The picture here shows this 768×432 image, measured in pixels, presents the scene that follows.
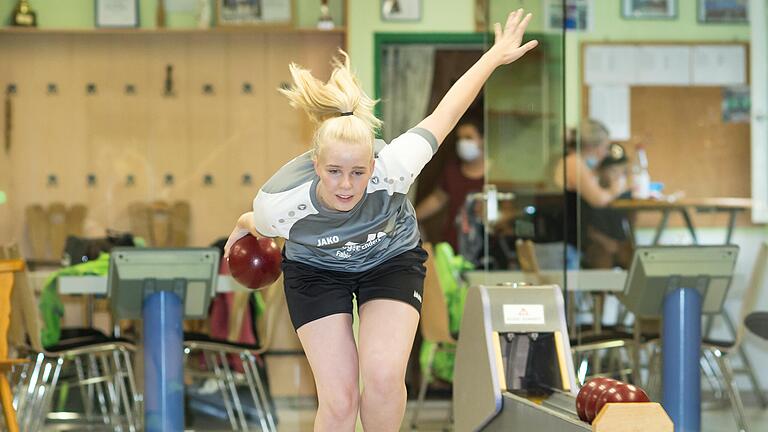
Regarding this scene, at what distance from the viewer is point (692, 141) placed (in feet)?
15.7

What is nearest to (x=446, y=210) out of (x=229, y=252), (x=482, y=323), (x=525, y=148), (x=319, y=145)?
(x=525, y=148)

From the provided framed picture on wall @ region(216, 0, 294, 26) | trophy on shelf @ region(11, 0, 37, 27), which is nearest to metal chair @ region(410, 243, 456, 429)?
framed picture on wall @ region(216, 0, 294, 26)

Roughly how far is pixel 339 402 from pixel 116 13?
14.3 ft

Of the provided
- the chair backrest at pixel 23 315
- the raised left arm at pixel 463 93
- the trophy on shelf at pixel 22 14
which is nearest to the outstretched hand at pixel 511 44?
the raised left arm at pixel 463 93

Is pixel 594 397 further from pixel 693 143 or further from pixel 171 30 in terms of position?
pixel 171 30

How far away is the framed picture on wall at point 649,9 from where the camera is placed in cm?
461

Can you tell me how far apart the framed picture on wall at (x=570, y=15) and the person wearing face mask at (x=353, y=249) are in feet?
5.39

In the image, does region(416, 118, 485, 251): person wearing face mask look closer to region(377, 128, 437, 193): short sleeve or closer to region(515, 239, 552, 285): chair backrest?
region(515, 239, 552, 285): chair backrest

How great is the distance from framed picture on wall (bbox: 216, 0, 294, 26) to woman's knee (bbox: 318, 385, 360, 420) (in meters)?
4.21

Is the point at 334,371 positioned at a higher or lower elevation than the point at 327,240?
lower

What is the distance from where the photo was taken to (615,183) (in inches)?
195

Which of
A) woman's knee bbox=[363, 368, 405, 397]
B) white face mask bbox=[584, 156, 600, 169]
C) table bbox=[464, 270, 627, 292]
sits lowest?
woman's knee bbox=[363, 368, 405, 397]

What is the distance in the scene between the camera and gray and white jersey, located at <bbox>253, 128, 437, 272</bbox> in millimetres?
3039

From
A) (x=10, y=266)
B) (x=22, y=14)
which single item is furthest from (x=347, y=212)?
(x=22, y=14)
